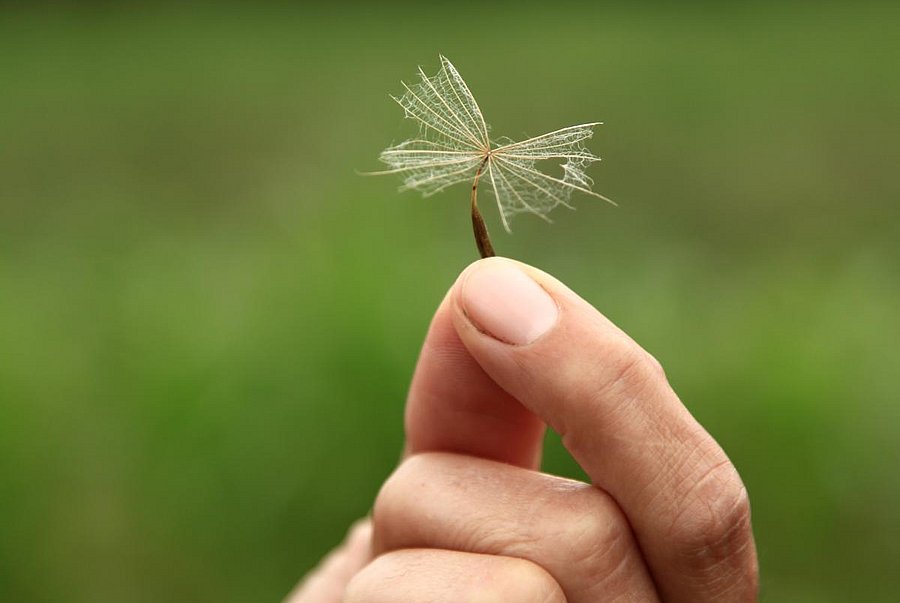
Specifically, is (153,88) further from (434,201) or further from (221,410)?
(221,410)

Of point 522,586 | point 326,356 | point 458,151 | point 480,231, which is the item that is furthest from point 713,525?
point 326,356

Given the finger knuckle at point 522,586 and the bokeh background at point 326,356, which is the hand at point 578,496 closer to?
the finger knuckle at point 522,586

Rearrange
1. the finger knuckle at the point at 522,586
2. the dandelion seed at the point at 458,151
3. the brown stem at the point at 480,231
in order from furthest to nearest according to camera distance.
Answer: the dandelion seed at the point at 458,151 → the brown stem at the point at 480,231 → the finger knuckle at the point at 522,586

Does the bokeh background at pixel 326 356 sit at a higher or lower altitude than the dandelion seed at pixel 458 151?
lower

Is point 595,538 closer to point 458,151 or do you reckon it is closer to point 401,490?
point 401,490

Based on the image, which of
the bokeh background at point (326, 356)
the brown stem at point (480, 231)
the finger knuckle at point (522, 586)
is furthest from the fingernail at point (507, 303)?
the bokeh background at point (326, 356)

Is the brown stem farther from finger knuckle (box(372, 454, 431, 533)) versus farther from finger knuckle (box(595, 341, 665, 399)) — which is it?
finger knuckle (box(372, 454, 431, 533))

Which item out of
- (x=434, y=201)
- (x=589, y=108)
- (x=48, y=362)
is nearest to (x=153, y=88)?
(x=589, y=108)

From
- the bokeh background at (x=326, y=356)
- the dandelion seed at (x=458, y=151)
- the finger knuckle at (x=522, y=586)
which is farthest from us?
the bokeh background at (x=326, y=356)
